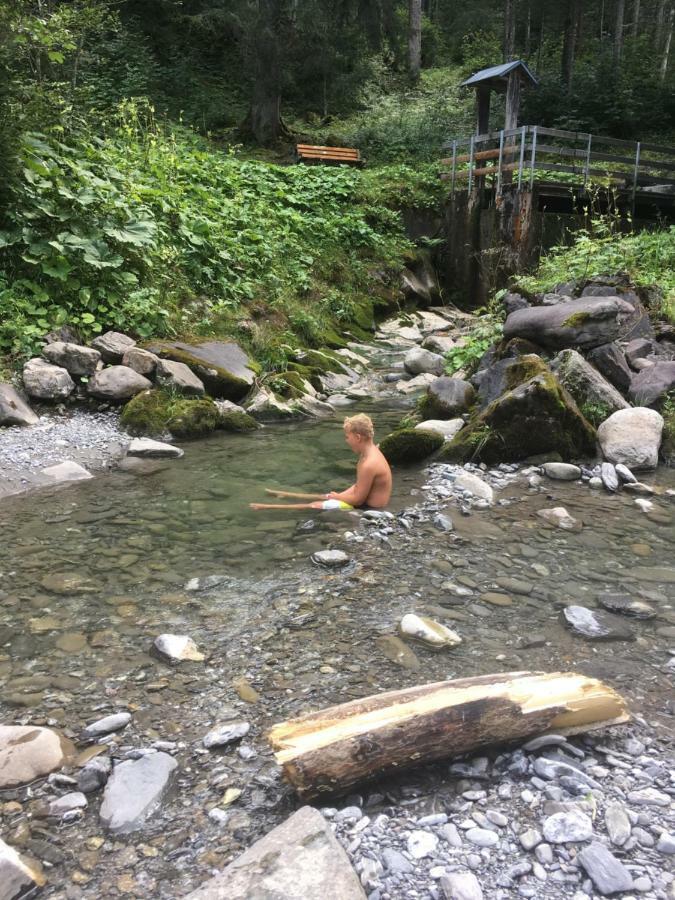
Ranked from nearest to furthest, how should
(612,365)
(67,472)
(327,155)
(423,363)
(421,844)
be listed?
(421,844) < (67,472) < (612,365) < (423,363) < (327,155)

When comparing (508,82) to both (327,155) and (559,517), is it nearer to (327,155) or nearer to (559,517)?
(327,155)

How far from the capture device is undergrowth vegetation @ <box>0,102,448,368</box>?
333 inches

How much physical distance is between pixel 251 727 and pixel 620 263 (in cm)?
927

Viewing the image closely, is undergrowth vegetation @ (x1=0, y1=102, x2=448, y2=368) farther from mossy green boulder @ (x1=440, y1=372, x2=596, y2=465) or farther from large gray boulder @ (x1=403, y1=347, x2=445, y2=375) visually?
mossy green boulder @ (x1=440, y1=372, x2=596, y2=465)

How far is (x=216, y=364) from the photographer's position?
9055mm

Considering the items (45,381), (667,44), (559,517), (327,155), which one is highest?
(667,44)

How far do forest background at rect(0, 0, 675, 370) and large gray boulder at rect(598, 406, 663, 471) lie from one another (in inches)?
150

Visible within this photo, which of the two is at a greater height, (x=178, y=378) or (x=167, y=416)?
(x=178, y=378)

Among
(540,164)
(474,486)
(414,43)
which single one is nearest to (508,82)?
(540,164)

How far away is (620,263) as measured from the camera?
31.8ft

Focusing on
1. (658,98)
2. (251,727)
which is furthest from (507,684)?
(658,98)

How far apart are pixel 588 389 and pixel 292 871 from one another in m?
6.28

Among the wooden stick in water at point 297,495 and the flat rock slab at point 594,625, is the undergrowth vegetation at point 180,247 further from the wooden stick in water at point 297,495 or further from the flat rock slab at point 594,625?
the flat rock slab at point 594,625

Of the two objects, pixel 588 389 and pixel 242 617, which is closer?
pixel 242 617
